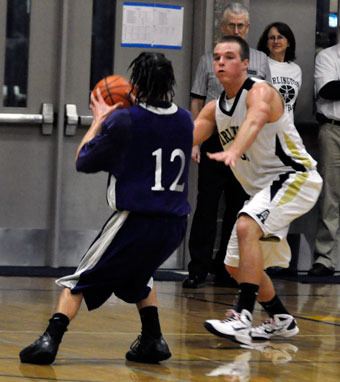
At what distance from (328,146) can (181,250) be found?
5.18 feet

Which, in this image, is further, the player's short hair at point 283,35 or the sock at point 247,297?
the player's short hair at point 283,35

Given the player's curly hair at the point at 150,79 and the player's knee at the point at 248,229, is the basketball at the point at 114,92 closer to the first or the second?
the player's curly hair at the point at 150,79

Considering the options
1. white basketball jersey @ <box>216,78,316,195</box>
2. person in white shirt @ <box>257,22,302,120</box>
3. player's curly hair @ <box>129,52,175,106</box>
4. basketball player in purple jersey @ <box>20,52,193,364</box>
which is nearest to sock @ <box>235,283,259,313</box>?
white basketball jersey @ <box>216,78,316,195</box>

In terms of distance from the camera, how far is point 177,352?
720cm

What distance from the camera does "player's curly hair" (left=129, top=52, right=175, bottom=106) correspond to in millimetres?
6703

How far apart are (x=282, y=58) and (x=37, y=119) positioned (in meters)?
2.16

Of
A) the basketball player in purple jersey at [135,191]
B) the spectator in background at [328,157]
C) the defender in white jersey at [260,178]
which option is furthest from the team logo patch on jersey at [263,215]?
the spectator in background at [328,157]

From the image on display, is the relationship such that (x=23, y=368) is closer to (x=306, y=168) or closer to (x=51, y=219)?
→ (x=306, y=168)

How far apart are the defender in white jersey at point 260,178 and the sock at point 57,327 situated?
4.23 ft

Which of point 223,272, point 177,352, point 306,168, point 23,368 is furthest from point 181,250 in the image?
point 23,368

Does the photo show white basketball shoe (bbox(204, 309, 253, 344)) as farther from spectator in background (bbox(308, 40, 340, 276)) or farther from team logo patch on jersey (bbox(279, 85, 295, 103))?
spectator in background (bbox(308, 40, 340, 276))

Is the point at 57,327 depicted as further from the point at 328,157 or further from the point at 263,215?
the point at 328,157

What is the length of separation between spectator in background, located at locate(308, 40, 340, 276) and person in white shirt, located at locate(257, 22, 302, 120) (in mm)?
320

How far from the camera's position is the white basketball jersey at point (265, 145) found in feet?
26.1
